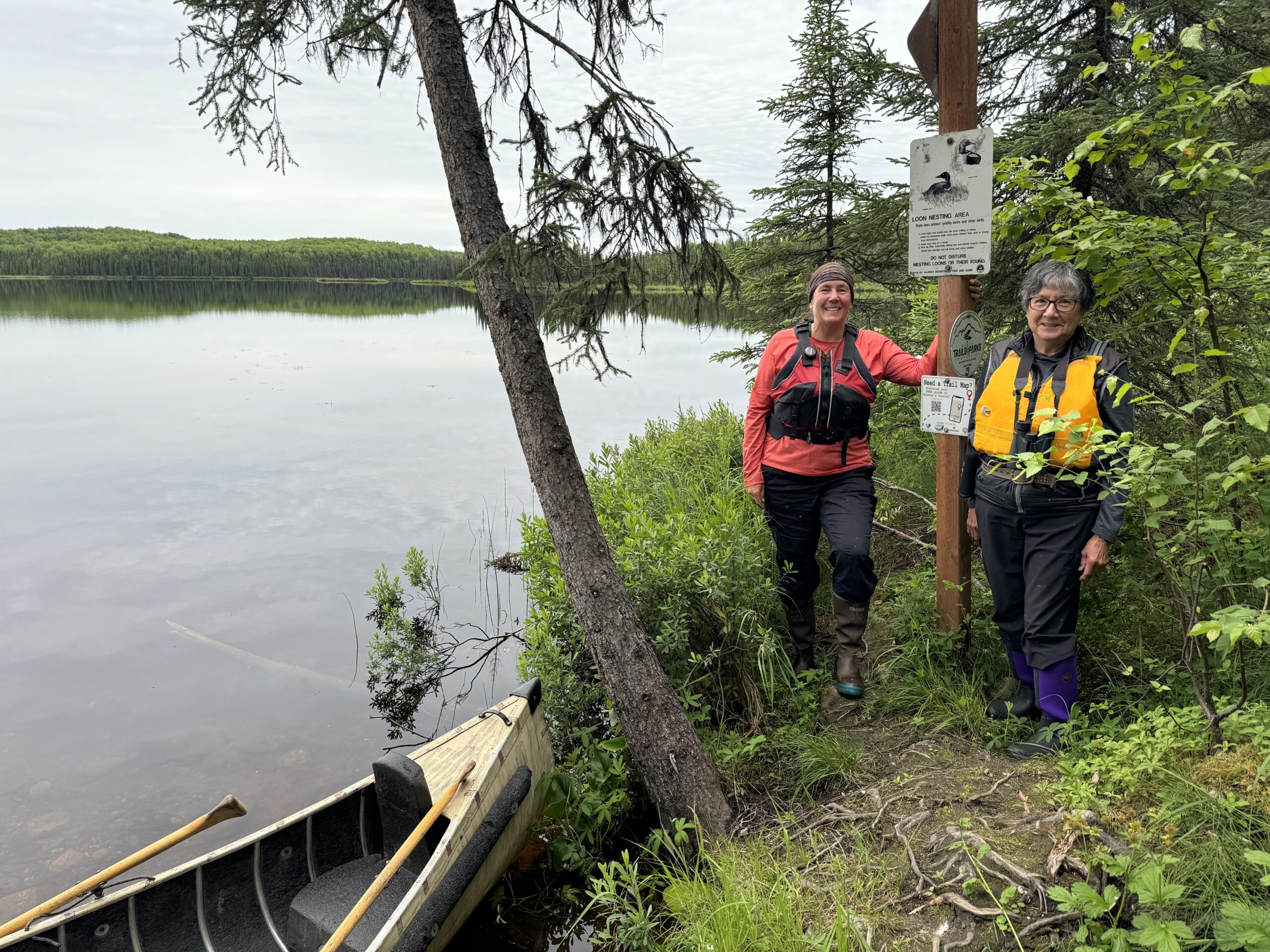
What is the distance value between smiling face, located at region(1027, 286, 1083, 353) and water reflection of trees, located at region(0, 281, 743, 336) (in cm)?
887

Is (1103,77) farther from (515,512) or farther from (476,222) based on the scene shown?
(515,512)

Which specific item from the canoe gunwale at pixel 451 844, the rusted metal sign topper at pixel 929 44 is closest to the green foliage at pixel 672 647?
the canoe gunwale at pixel 451 844

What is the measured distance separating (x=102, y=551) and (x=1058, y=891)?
13180 mm

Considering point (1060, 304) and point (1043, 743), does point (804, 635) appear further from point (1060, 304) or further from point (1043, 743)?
point (1060, 304)

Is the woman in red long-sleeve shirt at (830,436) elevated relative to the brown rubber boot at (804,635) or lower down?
elevated

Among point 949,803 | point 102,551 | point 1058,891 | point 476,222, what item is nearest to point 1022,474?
point 949,803

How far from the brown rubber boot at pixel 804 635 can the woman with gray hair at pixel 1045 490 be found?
3.98 ft

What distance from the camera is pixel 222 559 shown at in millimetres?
11055

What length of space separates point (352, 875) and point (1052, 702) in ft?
12.0

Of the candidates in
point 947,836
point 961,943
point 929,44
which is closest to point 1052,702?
point 947,836

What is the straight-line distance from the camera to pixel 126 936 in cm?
347

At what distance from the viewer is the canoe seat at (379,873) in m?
3.67

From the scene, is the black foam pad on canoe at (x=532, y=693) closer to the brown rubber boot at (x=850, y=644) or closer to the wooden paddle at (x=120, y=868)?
the wooden paddle at (x=120, y=868)

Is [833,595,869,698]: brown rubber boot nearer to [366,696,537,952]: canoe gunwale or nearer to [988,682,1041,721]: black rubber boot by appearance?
[988,682,1041,721]: black rubber boot
